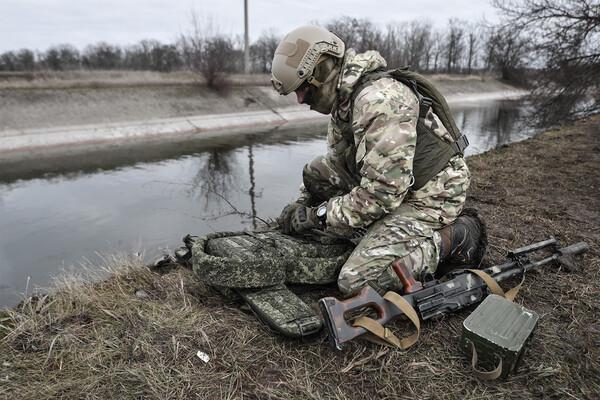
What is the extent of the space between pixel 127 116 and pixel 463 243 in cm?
1655

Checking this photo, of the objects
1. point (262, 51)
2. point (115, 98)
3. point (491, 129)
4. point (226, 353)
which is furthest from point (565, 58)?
point (262, 51)

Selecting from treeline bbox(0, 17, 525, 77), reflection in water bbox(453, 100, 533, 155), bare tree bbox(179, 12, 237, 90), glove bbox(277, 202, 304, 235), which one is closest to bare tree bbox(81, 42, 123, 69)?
treeline bbox(0, 17, 525, 77)

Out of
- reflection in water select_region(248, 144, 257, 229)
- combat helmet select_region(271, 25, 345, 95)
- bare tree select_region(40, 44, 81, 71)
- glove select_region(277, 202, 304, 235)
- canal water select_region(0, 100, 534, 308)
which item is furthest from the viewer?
bare tree select_region(40, 44, 81, 71)

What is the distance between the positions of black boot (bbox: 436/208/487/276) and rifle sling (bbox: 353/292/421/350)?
0.83m

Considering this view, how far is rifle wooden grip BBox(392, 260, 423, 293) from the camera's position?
8.77 ft

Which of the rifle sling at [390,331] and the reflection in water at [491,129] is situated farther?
the reflection in water at [491,129]

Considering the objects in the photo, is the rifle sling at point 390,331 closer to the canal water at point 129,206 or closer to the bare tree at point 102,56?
the canal water at point 129,206

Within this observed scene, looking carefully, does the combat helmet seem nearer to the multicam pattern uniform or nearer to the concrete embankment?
the multicam pattern uniform

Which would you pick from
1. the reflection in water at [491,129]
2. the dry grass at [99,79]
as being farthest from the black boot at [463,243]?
the dry grass at [99,79]

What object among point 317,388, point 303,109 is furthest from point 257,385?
point 303,109

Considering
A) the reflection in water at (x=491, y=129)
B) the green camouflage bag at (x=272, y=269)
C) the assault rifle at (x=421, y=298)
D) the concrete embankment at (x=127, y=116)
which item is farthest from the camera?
the concrete embankment at (x=127, y=116)

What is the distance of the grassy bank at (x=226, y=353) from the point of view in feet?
7.23

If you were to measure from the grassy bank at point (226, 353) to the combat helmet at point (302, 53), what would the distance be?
158 centimetres

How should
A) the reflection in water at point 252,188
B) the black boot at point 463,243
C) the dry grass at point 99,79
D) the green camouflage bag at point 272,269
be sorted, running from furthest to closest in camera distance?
1. the dry grass at point 99,79
2. the reflection in water at point 252,188
3. the black boot at point 463,243
4. the green camouflage bag at point 272,269
